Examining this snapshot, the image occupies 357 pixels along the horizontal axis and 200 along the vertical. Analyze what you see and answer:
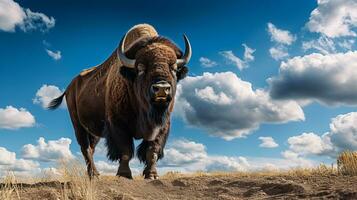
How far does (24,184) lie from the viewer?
8.05 m

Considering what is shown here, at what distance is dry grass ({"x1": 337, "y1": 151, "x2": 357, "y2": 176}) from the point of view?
8.35 m

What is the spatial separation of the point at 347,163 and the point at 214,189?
244 cm

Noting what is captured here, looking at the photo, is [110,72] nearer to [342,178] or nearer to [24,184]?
[24,184]

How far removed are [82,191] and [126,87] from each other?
4234 mm

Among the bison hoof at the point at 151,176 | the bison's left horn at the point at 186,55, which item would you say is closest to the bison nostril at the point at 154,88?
the bison's left horn at the point at 186,55

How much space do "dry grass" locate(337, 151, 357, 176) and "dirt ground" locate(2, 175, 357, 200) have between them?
0.43 m

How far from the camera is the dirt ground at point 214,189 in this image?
240 inches

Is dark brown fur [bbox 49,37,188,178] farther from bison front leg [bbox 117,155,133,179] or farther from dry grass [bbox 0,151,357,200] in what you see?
dry grass [bbox 0,151,357,200]

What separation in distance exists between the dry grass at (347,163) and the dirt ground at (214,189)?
426 millimetres

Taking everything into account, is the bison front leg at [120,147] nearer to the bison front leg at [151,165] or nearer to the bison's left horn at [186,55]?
the bison front leg at [151,165]

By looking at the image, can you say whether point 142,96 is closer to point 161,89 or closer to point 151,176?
point 161,89

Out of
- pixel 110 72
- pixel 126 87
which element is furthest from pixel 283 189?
pixel 110 72

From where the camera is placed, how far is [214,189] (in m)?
7.66

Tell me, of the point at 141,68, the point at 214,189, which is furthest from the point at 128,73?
the point at 214,189
